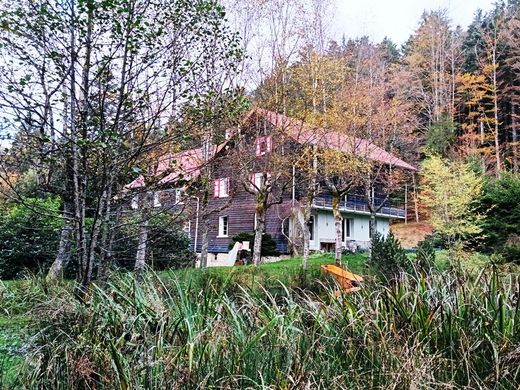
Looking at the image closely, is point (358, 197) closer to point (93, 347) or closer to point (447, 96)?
point (447, 96)

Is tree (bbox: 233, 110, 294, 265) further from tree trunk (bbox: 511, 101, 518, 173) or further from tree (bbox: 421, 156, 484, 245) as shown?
tree trunk (bbox: 511, 101, 518, 173)

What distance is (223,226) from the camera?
82.5 ft

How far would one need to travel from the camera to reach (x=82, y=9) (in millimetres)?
3752

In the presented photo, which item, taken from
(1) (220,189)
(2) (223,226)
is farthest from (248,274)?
(2) (223,226)

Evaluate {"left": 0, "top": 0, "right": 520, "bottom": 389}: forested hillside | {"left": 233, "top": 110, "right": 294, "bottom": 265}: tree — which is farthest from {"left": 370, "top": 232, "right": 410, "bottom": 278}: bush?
{"left": 233, "top": 110, "right": 294, "bottom": 265}: tree

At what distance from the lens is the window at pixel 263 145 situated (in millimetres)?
15366

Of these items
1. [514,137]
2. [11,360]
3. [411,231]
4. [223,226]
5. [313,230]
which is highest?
[514,137]

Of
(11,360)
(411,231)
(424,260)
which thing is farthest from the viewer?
(411,231)

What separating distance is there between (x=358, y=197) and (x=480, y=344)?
24.8 metres

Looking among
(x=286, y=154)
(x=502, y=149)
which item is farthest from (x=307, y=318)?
(x=502, y=149)

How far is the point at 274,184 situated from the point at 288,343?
1397cm

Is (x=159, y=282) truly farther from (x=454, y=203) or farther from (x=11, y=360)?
(x=454, y=203)

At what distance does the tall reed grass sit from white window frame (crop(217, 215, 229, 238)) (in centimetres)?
2153

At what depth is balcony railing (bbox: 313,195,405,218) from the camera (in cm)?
2399
